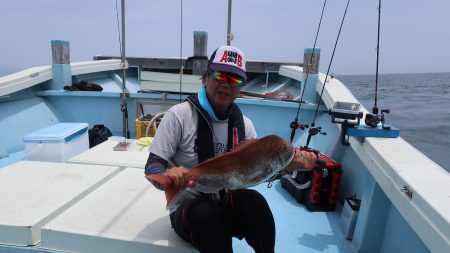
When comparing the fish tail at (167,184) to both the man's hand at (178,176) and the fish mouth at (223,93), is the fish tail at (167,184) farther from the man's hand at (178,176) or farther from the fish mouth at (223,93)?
the fish mouth at (223,93)

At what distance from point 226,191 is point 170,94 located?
12.8 feet

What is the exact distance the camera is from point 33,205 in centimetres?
235

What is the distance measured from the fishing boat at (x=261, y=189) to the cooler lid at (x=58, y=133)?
1 centimetres

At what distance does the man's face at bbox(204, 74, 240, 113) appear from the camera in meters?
1.97

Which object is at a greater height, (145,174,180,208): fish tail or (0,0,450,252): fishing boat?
(145,174,180,208): fish tail

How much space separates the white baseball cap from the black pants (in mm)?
740

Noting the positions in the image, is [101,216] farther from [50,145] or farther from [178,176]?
[50,145]

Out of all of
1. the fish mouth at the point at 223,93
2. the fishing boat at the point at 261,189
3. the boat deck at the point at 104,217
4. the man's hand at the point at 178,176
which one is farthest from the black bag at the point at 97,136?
the man's hand at the point at 178,176

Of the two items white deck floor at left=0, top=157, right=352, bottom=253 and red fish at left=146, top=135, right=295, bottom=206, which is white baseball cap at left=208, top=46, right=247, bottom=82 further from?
white deck floor at left=0, top=157, right=352, bottom=253

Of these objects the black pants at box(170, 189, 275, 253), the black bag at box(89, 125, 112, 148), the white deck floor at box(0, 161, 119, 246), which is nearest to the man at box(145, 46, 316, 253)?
the black pants at box(170, 189, 275, 253)

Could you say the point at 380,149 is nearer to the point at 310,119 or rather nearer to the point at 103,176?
the point at 103,176

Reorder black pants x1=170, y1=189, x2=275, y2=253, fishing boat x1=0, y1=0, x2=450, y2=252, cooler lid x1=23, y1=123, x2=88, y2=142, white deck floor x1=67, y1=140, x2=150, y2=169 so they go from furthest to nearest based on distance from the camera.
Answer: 1. cooler lid x1=23, y1=123, x2=88, y2=142
2. white deck floor x1=67, y1=140, x2=150, y2=169
3. fishing boat x1=0, y1=0, x2=450, y2=252
4. black pants x1=170, y1=189, x2=275, y2=253

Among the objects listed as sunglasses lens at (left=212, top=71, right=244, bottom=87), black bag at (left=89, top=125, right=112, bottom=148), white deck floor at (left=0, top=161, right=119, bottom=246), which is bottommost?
black bag at (left=89, top=125, right=112, bottom=148)

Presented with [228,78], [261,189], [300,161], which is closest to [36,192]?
[228,78]
